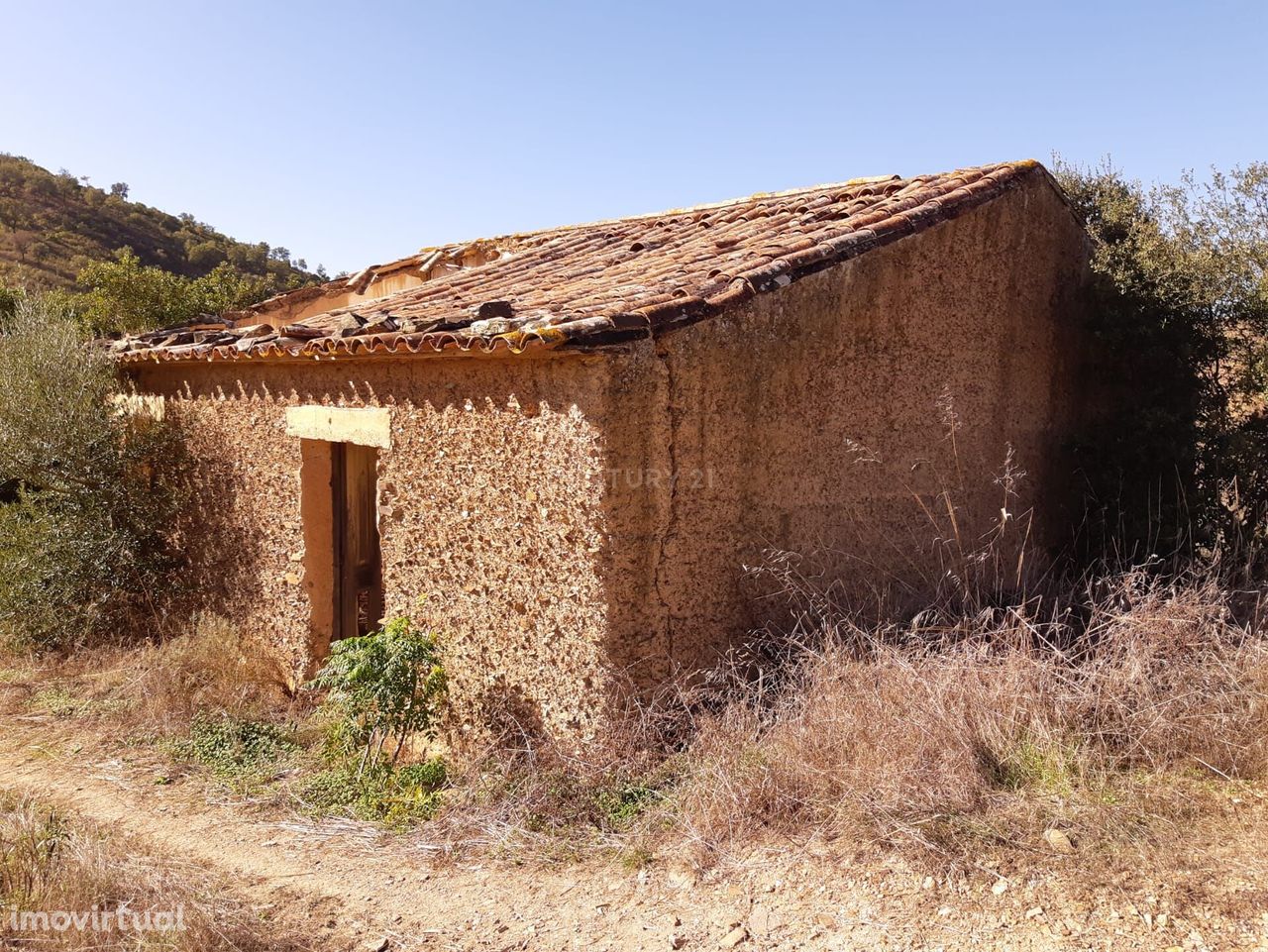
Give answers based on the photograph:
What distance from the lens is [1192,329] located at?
720 centimetres

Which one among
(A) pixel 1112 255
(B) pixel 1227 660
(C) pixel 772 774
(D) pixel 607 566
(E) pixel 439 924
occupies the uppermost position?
(A) pixel 1112 255

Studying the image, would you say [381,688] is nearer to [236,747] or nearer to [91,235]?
[236,747]

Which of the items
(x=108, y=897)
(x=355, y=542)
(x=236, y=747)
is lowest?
(x=236, y=747)

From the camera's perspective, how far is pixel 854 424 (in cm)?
570

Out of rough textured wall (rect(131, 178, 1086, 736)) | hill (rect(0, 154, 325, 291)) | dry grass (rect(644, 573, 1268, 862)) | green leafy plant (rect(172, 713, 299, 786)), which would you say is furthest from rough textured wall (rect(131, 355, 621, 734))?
hill (rect(0, 154, 325, 291))

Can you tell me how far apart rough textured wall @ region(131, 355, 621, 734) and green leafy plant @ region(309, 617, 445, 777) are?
0.75ft

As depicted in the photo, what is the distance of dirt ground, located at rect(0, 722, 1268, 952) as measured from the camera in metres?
3.16

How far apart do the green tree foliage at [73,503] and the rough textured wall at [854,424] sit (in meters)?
→ 4.62

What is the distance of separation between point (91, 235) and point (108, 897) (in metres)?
22.9

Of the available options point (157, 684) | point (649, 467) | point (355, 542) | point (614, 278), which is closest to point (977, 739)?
point (649, 467)

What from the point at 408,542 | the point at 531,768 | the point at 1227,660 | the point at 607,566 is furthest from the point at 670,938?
the point at 1227,660

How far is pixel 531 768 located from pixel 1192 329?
20.3 feet

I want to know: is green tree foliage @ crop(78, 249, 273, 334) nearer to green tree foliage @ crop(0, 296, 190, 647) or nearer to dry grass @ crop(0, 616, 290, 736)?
green tree foliage @ crop(0, 296, 190, 647)

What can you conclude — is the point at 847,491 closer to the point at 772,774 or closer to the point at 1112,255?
A: the point at 772,774
